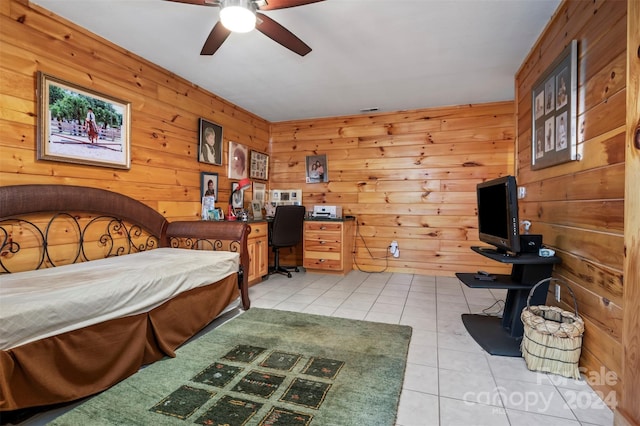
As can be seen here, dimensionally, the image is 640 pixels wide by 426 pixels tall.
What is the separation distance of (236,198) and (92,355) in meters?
2.92

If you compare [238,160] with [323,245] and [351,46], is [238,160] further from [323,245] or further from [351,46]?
[351,46]

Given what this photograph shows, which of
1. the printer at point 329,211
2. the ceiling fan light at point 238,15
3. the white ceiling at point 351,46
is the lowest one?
the printer at point 329,211

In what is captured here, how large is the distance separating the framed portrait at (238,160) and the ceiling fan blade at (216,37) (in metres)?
1.91

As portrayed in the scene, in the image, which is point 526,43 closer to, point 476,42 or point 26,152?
point 476,42

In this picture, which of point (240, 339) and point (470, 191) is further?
point (470, 191)

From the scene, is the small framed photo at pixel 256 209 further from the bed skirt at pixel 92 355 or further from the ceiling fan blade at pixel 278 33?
the ceiling fan blade at pixel 278 33

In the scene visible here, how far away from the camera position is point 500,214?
7.53 ft

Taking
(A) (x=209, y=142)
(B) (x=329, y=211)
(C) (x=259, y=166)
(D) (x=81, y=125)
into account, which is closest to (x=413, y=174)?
(B) (x=329, y=211)

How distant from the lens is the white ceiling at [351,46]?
2.22 m

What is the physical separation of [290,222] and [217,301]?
185 cm

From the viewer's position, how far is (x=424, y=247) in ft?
14.8

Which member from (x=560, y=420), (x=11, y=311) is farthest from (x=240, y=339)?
(x=560, y=420)

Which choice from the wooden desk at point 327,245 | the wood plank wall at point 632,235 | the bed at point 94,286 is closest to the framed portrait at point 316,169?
the wooden desk at point 327,245

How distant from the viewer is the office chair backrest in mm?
4082
